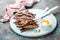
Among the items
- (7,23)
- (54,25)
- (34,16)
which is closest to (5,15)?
(7,23)

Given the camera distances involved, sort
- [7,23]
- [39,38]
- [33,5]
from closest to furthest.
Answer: [39,38] < [7,23] < [33,5]

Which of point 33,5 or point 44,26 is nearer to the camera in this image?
point 44,26

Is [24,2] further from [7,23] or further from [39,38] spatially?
[39,38]

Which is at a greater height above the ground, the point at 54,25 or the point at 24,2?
the point at 24,2

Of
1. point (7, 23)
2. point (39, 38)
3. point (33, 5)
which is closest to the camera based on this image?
point (39, 38)

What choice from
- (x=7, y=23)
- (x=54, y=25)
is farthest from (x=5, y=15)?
(x=54, y=25)

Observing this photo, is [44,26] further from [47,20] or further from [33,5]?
[33,5]

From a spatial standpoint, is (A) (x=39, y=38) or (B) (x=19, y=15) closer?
(A) (x=39, y=38)

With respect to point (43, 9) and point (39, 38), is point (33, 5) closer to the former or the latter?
point (43, 9)

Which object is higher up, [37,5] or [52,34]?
[37,5]
